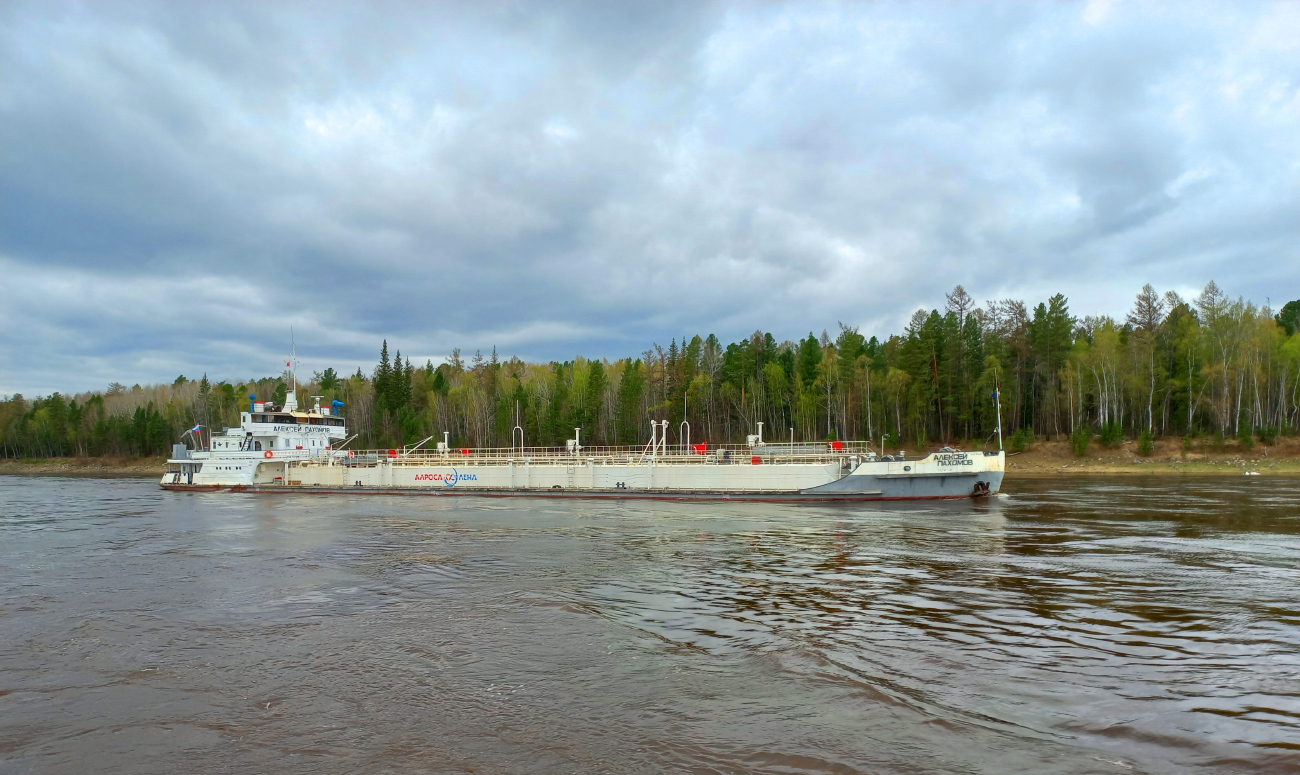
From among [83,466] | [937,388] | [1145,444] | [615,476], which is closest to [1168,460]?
[1145,444]

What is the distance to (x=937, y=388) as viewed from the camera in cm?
7912

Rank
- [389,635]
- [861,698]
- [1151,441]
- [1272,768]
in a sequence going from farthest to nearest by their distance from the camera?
[1151,441]
[389,635]
[861,698]
[1272,768]

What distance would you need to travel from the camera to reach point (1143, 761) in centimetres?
730

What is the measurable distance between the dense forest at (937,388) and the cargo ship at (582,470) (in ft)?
67.3

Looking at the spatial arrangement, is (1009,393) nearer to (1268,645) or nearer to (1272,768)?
(1268,645)

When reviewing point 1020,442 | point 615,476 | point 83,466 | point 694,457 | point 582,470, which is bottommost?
point 83,466

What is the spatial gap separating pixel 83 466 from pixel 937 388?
15104 centimetres

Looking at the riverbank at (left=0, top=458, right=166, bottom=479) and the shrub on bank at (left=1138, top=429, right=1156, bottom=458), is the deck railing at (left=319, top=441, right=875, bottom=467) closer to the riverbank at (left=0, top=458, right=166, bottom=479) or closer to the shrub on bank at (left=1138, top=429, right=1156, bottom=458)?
the shrub on bank at (left=1138, top=429, right=1156, bottom=458)

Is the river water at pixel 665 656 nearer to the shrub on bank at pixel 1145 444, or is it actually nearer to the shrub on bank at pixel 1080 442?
the shrub on bank at pixel 1080 442

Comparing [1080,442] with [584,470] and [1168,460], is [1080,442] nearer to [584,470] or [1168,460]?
[1168,460]

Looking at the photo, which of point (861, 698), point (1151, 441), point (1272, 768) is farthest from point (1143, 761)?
point (1151, 441)

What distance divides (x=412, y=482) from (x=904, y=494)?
3706cm

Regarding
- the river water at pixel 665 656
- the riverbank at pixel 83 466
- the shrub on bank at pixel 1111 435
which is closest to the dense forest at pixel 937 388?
the shrub on bank at pixel 1111 435

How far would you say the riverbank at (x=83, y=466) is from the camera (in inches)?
4663
